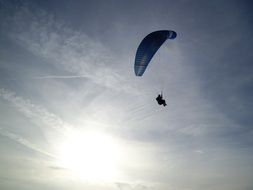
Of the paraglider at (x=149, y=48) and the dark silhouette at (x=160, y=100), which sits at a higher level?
the paraglider at (x=149, y=48)

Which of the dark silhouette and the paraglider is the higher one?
the paraglider

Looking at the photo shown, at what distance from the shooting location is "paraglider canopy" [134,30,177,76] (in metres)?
28.5

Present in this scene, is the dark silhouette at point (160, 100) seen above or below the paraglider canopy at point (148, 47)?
below

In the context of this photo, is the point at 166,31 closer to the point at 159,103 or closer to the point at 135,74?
the point at 135,74

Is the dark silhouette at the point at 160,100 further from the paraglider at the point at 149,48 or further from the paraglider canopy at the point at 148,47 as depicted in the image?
the paraglider canopy at the point at 148,47

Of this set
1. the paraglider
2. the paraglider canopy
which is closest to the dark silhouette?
the paraglider

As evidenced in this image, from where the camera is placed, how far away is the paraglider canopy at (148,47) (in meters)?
28.5

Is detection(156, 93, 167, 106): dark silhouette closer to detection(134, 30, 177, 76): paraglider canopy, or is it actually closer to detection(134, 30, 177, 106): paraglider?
detection(134, 30, 177, 106): paraglider

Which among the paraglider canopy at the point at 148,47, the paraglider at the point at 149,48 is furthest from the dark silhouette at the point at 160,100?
the paraglider canopy at the point at 148,47

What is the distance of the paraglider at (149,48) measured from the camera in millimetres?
28544

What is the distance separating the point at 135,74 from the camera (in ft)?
104

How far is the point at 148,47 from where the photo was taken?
97.3ft

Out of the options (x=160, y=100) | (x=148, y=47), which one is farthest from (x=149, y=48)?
(x=160, y=100)

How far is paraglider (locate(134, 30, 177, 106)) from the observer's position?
28544 millimetres
